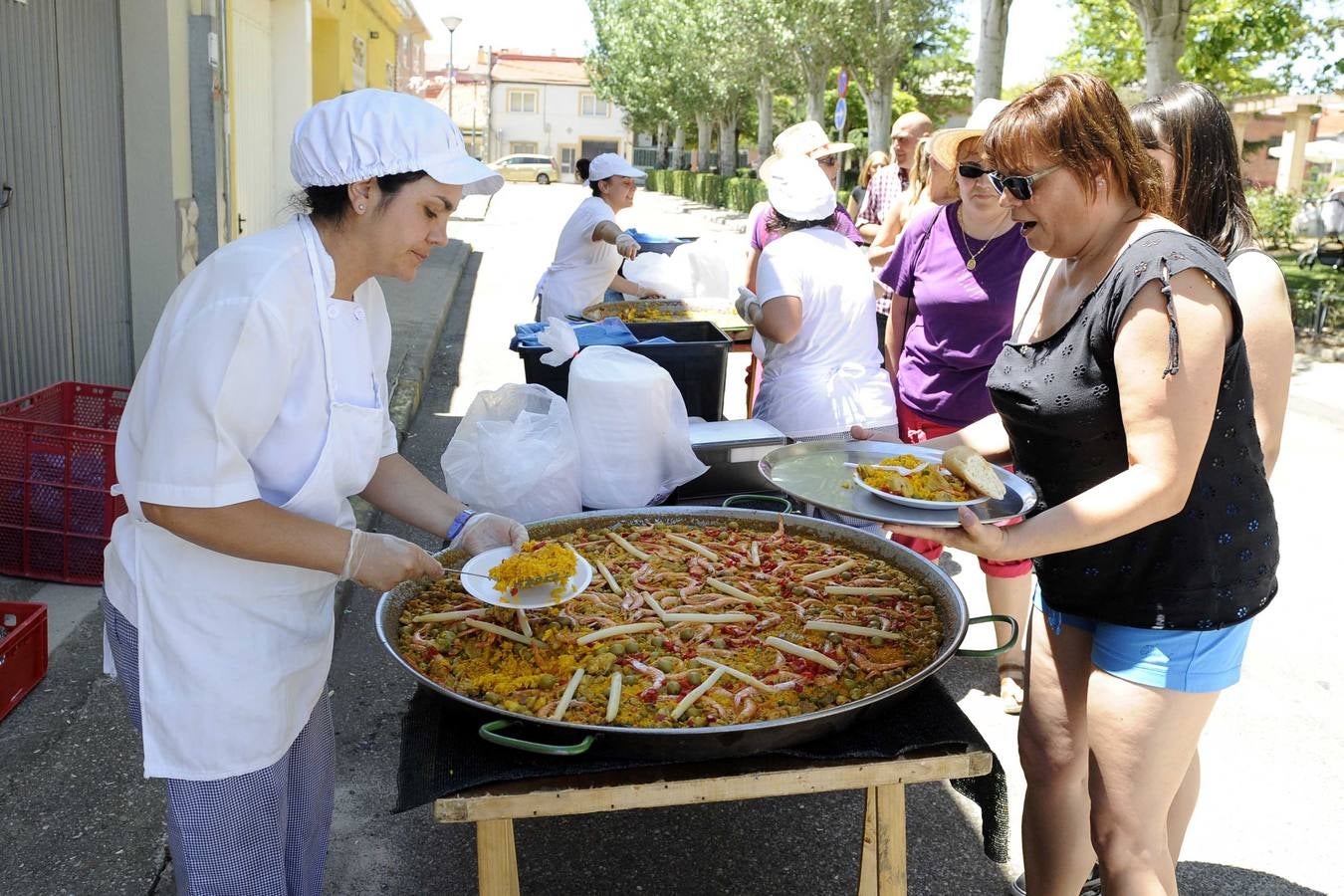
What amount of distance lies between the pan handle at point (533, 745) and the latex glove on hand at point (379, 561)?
337 mm

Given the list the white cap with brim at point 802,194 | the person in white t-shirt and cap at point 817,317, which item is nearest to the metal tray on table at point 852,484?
the person in white t-shirt and cap at point 817,317

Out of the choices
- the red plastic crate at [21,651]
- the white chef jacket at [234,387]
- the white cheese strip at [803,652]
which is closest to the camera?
the white chef jacket at [234,387]

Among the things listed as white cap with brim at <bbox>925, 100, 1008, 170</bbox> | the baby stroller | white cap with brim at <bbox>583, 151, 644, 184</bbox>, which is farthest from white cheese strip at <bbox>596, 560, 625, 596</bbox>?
the baby stroller

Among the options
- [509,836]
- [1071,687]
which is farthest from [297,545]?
[1071,687]

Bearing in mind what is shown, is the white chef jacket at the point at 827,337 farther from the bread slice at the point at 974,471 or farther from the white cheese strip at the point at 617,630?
the white cheese strip at the point at 617,630

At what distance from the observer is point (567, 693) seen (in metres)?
2.26

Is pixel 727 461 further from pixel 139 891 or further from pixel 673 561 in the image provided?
pixel 139 891

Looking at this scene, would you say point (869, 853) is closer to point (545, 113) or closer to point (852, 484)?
point (852, 484)

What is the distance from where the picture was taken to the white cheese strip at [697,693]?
222 cm

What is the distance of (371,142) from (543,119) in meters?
81.5

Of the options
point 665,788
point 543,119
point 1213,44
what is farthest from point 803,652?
point 543,119

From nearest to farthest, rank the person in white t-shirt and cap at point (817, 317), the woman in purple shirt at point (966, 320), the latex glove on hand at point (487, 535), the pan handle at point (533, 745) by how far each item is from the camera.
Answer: the pan handle at point (533, 745) → the latex glove on hand at point (487, 535) → the woman in purple shirt at point (966, 320) → the person in white t-shirt and cap at point (817, 317)

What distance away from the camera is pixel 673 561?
3.07 meters

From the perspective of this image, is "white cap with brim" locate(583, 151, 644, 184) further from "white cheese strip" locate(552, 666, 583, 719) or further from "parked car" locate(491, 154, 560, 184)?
"parked car" locate(491, 154, 560, 184)
